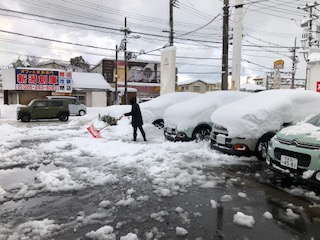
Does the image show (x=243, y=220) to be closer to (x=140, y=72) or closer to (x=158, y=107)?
(x=158, y=107)

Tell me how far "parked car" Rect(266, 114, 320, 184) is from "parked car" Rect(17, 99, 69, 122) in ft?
61.7

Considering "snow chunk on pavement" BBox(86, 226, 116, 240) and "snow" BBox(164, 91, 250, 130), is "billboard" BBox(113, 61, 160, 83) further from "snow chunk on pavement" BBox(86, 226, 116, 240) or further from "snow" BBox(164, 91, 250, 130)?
Result: "snow chunk on pavement" BBox(86, 226, 116, 240)

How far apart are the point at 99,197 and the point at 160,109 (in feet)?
24.1

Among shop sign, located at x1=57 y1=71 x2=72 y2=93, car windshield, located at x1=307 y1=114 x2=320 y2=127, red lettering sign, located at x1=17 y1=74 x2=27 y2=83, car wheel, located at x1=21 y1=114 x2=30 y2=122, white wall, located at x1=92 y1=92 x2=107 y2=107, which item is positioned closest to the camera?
car windshield, located at x1=307 y1=114 x2=320 y2=127

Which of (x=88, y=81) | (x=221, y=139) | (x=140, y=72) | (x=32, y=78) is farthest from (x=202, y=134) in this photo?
(x=140, y=72)

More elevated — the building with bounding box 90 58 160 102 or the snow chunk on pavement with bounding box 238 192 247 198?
the building with bounding box 90 58 160 102

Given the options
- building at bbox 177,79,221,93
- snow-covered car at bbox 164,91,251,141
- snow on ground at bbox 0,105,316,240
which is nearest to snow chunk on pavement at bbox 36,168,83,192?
snow on ground at bbox 0,105,316,240

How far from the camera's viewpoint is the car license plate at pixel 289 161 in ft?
15.0

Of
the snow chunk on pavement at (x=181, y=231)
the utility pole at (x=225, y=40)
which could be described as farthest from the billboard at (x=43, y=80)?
the snow chunk on pavement at (x=181, y=231)

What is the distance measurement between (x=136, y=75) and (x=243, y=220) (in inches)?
1522

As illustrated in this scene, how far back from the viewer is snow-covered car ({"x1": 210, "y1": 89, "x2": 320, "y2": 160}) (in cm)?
675

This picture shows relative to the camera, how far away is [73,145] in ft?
30.6

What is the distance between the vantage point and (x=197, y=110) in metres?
8.88

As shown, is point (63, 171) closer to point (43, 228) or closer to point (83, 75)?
point (43, 228)
